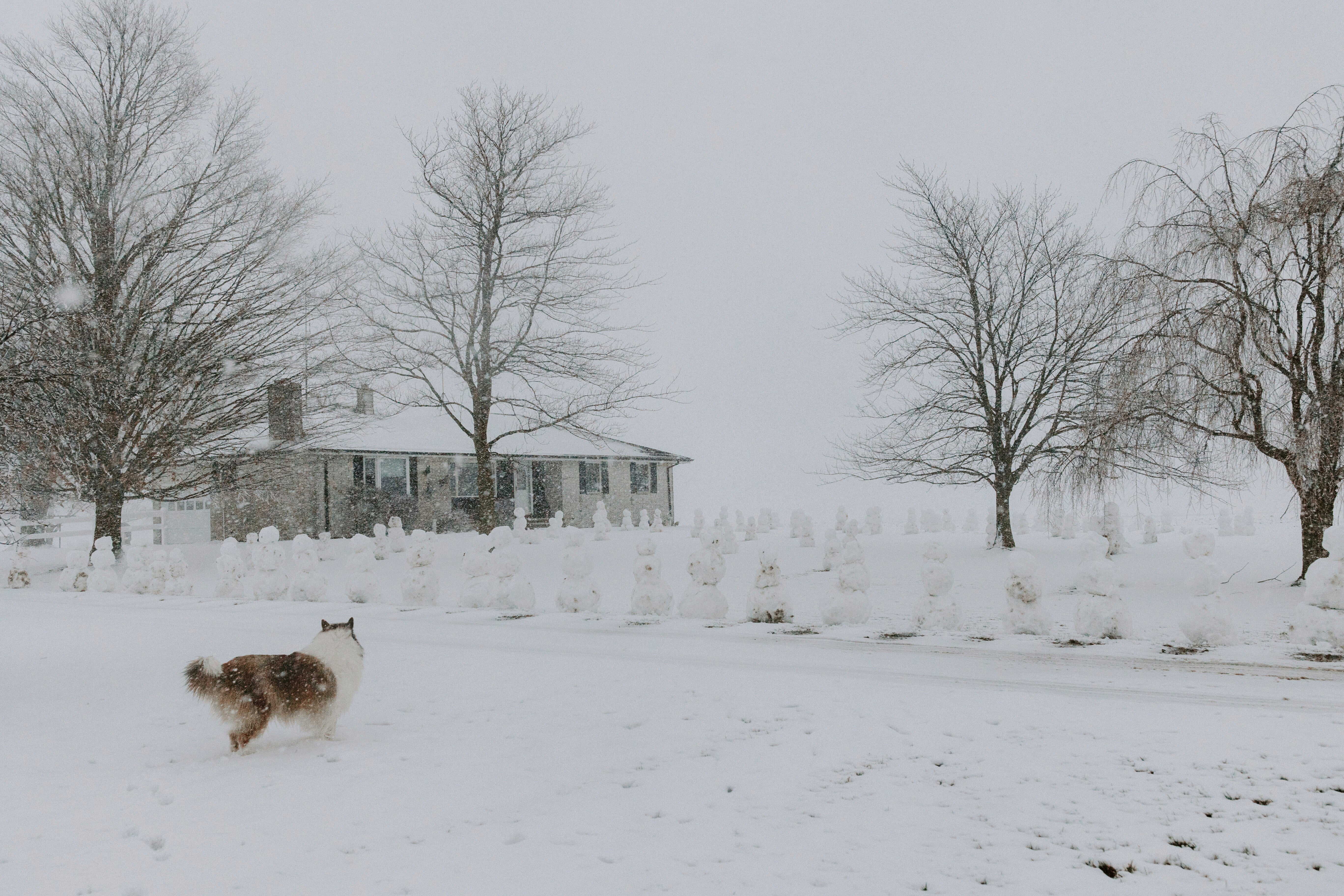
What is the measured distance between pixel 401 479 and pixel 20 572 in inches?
432

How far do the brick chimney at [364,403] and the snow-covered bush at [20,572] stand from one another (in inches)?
301

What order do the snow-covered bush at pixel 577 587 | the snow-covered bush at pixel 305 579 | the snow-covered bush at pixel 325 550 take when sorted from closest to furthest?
1. the snow-covered bush at pixel 577 587
2. the snow-covered bush at pixel 305 579
3. the snow-covered bush at pixel 325 550

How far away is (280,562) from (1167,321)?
46.2 ft

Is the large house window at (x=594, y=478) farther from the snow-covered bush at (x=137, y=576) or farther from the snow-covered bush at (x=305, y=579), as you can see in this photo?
the snow-covered bush at (x=305, y=579)

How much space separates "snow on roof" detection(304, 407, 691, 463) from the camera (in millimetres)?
24828

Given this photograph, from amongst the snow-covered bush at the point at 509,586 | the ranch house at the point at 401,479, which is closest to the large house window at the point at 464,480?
the ranch house at the point at 401,479

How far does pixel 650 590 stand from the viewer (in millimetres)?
9906

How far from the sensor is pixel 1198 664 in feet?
20.5

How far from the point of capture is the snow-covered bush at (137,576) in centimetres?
1442

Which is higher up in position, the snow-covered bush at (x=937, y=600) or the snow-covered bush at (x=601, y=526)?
the snow-covered bush at (x=601, y=526)

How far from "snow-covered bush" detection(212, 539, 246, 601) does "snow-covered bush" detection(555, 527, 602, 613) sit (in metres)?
6.42

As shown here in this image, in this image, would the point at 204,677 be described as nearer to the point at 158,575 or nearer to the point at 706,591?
the point at 706,591

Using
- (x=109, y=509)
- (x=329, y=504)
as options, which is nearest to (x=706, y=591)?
(x=109, y=509)

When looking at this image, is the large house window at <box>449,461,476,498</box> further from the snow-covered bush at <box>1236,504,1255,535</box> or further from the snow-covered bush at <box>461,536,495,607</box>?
the snow-covered bush at <box>1236,504,1255,535</box>
